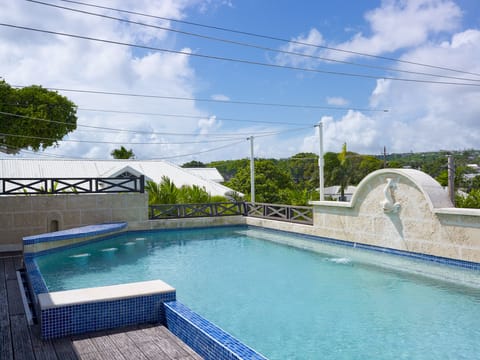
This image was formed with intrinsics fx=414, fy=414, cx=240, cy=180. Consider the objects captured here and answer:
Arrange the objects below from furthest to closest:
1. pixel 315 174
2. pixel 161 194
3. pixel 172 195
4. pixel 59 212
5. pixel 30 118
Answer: pixel 315 174, pixel 30 118, pixel 172 195, pixel 161 194, pixel 59 212

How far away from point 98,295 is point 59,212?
8.43m

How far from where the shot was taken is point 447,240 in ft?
27.0

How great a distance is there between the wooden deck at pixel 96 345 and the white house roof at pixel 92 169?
67.4ft

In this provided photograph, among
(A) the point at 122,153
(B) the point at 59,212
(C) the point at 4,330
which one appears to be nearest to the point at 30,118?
(B) the point at 59,212

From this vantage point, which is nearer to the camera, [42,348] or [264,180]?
[42,348]

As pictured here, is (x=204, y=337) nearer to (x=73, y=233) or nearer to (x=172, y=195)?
(x=73, y=233)

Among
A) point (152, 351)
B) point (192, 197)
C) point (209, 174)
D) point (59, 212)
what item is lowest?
point (152, 351)

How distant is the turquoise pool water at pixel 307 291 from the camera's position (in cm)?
473

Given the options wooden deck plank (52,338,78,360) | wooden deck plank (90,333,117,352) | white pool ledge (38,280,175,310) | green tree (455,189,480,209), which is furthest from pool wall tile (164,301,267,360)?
green tree (455,189,480,209)

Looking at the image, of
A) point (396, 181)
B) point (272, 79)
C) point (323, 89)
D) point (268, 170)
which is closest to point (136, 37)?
point (396, 181)

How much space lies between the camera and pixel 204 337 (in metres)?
3.63

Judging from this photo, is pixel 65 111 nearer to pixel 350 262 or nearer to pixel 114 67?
pixel 114 67

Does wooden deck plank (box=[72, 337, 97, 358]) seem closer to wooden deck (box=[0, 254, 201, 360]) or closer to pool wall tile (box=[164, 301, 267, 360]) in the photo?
wooden deck (box=[0, 254, 201, 360])

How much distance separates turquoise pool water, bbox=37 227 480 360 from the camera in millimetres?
4727
